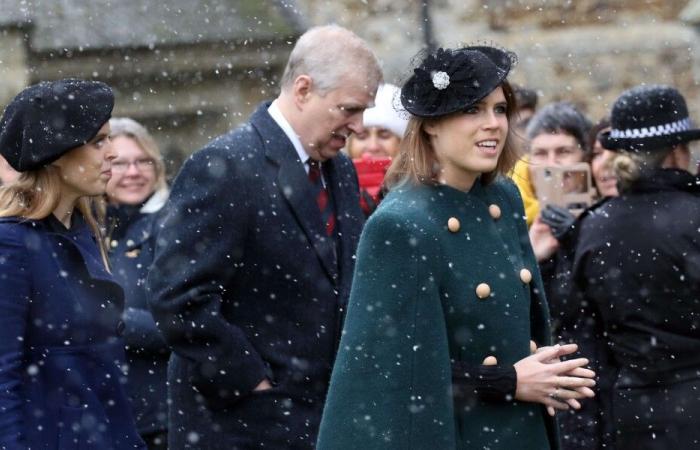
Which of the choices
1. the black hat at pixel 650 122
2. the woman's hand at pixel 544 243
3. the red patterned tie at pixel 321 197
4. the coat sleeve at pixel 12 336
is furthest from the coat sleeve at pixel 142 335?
the black hat at pixel 650 122

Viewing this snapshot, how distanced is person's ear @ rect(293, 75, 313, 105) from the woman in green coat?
3.29 ft

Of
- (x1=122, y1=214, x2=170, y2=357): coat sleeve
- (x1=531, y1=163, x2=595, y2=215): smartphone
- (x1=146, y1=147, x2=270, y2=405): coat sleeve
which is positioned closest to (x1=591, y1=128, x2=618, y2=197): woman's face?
(x1=531, y1=163, x2=595, y2=215): smartphone

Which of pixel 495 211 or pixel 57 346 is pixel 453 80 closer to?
pixel 495 211

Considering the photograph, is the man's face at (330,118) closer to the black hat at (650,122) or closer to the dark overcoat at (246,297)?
the dark overcoat at (246,297)

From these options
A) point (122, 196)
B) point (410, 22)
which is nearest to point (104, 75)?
point (410, 22)

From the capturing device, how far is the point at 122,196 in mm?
7750

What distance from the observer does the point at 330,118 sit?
5742mm

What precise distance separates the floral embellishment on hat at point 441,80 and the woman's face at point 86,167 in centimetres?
115

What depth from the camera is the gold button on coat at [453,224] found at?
4.61 m

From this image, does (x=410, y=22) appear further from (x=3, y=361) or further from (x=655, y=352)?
(x=3, y=361)

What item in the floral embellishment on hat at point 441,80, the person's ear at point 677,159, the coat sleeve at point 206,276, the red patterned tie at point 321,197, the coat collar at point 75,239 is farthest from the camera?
the person's ear at point 677,159

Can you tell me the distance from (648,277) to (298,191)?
4.54 ft

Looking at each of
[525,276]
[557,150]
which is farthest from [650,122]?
[525,276]

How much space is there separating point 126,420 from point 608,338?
6.87 feet
